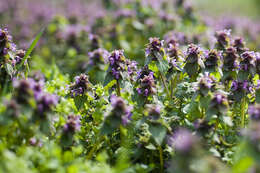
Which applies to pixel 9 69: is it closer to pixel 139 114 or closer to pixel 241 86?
pixel 139 114

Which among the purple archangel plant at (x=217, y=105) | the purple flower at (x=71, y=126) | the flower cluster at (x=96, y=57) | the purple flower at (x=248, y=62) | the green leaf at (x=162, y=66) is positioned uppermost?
the flower cluster at (x=96, y=57)

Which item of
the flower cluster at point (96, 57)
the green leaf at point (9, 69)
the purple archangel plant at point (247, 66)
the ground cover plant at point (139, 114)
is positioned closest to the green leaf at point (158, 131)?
the ground cover plant at point (139, 114)

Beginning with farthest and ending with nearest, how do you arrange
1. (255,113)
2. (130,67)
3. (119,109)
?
(130,67) < (119,109) < (255,113)

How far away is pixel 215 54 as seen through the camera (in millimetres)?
2500

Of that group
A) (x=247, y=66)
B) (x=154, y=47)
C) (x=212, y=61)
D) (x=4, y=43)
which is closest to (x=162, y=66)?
(x=154, y=47)

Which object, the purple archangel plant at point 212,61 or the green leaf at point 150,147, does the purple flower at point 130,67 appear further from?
the green leaf at point 150,147

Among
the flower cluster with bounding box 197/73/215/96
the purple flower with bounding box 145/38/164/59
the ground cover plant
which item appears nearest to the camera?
the ground cover plant

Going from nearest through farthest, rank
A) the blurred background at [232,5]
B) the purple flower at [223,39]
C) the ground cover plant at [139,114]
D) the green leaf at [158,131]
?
the ground cover plant at [139,114] → the green leaf at [158,131] → the purple flower at [223,39] → the blurred background at [232,5]

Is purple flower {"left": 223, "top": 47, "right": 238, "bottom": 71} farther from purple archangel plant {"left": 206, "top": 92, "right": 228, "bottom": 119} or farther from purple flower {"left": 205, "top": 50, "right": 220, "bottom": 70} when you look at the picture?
purple archangel plant {"left": 206, "top": 92, "right": 228, "bottom": 119}

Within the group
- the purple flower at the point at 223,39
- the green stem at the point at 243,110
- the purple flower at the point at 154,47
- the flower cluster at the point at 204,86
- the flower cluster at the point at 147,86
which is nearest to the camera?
the flower cluster at the point at 204,86

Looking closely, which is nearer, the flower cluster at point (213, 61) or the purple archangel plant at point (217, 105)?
the purple archangel plant at point (217, 105)

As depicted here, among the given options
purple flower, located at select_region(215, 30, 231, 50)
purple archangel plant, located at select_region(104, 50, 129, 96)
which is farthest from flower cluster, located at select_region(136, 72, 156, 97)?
purple flower, located at select_region(215, 30, 231, 50)

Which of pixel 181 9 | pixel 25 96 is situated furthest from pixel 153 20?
pixel 25 96

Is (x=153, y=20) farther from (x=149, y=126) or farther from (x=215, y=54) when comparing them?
(x=149, y=126)
